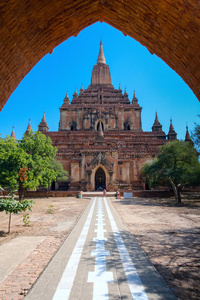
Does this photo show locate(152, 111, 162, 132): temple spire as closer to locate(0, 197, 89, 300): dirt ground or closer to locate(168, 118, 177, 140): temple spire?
locate(168, 118, 177, 140): temple spire

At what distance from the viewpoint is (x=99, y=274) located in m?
4.85

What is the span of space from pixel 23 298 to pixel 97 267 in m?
2.11

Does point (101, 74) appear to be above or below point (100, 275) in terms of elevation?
above

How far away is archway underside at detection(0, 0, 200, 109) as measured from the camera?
259cm

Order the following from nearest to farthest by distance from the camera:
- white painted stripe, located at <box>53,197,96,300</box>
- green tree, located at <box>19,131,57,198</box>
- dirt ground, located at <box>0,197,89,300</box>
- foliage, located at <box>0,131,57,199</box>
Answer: white painted stripe, located at <box>53,197,96,300</box>, dirt ground, located at <box>0,197,89,300</box>, foliage, located at <box>0,131,57,199</box>, green tree, located at <box>19,131,57,198</box>

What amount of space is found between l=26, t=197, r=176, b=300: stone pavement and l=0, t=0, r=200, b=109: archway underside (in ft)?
13.1

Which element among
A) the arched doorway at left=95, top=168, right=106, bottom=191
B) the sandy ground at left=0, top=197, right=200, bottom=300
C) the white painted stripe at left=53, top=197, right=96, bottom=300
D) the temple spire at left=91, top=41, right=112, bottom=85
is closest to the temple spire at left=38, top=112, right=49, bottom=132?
the temple spire at left=91, top=41, right=112, bottom=85

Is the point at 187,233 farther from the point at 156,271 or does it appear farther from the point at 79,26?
the point at 79,26

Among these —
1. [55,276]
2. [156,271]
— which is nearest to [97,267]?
[55,276]

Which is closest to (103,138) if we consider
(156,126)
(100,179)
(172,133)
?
(100,179)

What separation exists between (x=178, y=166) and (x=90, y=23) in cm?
2006

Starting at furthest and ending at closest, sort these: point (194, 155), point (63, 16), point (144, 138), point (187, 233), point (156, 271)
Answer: point (144, 138), point (194, 155), point (187, 233), point (156, 271), point (63, 16)

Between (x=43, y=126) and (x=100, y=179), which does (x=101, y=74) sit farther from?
(x=100, y=179)

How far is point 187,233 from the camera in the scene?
9.33m
